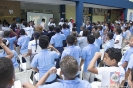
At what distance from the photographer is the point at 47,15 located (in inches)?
532

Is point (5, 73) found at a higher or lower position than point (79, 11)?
lower

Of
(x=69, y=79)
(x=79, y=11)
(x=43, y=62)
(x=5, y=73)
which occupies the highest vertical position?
(x=79, y=11)

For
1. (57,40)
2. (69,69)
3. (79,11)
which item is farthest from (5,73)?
(79,11)

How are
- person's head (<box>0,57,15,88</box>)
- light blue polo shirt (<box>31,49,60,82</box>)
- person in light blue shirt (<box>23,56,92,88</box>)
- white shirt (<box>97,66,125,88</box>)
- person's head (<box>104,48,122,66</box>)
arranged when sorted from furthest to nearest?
light blue polo shirt (<box>31,49,60,82</box>)
person's head (<box>104,48,122,66</box>)
white shirt (<box>97,66,125,88</box>)
person in light blue shirt (<box>23,56,92,88</box>)
person's head (<box>0,57,15,88</box>)

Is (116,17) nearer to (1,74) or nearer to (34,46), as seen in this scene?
(34,46)

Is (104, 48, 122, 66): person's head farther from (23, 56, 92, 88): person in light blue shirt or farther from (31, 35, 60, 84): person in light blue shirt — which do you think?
(31, 35, 60, 84): person in light blue shirt

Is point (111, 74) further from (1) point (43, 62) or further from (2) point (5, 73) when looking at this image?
(2) point (5, 73)

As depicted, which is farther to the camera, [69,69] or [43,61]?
[43,61]

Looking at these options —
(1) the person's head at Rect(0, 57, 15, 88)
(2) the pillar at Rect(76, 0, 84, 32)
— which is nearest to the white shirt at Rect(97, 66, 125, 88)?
(1) the person's head at Rect(0, 57, 15, 88)

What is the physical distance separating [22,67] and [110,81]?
255 cm

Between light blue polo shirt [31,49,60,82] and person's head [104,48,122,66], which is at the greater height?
person's head [104,48,122,66]

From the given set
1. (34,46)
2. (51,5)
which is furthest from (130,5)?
(34,46)

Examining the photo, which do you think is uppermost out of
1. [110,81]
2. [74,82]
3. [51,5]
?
[51,5]

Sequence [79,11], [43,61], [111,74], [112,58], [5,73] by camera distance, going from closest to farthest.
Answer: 1. [5,73]
2. [111,74]
3. [112,58]
4. [43,61]
5. [79,11]
